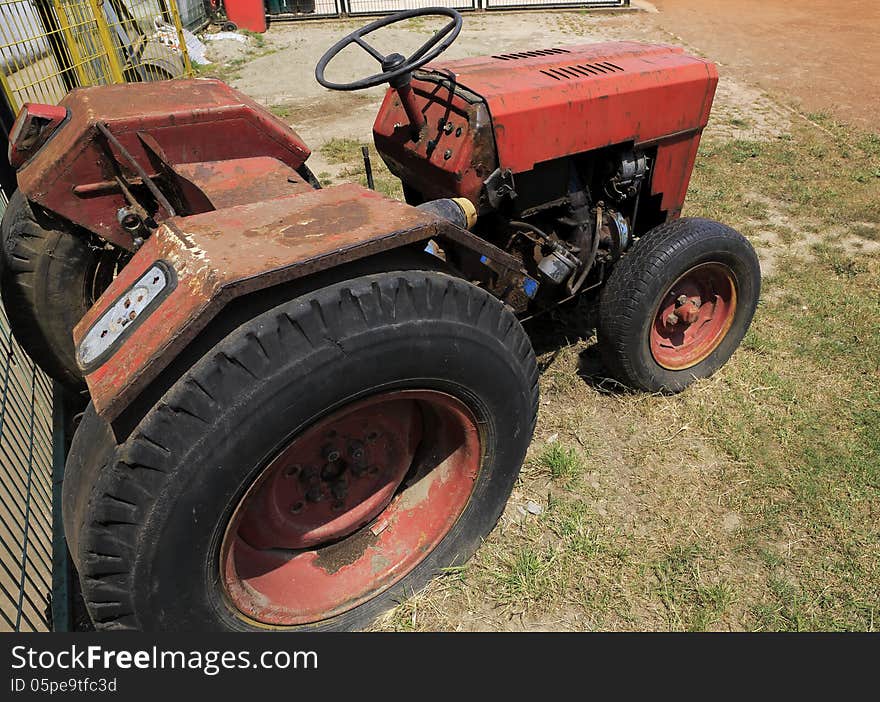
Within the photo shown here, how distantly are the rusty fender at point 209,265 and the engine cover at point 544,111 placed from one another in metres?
0.73

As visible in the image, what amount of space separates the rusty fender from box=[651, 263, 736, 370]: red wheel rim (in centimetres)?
144

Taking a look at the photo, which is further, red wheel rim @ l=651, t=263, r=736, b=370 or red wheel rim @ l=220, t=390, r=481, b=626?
red wheel rim @ l=651, t=263, r=736, b=370

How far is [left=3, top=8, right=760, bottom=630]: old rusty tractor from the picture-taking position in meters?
1.27

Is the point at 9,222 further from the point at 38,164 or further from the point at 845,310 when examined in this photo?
the point at 845,310


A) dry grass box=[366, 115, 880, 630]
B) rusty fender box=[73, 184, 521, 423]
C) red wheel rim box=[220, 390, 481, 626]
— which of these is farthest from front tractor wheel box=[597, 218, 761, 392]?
rusty fender box=[73, 184, 521, 423]

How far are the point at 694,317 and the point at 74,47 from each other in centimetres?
603

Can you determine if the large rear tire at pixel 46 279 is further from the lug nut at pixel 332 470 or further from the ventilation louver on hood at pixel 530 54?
the ventilation louver on hood at pixel 530 54

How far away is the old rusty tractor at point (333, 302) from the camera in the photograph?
1271 millimetres

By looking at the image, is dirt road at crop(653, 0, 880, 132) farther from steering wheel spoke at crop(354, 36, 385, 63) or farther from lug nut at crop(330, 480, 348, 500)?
lug nut at crop(330, 480, 348, 500)

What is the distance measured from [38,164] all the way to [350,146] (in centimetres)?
410

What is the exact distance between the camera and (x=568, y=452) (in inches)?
97.0

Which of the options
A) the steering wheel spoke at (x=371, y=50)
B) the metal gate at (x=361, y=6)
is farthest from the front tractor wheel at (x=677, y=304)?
the metal gate at (x=361, y=6)

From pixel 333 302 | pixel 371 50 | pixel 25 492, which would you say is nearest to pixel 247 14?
pixel 371 50

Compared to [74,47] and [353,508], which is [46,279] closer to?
[353,508]
